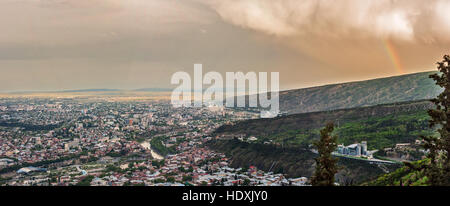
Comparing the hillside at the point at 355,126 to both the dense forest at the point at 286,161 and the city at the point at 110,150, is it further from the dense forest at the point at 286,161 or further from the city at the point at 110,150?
the city at the point at 110,150

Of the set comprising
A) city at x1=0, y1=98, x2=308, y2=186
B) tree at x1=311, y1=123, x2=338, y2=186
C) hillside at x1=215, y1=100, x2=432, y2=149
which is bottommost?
city at x1=0, y1=98, x2=308, y2=186

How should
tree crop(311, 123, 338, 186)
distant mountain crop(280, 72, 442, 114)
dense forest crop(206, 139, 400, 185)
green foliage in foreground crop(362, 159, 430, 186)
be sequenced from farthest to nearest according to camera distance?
distant mountain crop(280, 72, 442, 114) → dense forest crop(206, 139, 400, 185) → green foliage in foreground crop(362, 159, 430, 186) → tree crop(311, 123, 338, 186)

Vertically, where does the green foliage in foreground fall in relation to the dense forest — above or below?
above

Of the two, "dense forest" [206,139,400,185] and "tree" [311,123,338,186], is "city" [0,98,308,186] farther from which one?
"tree" [311,123,338,186]

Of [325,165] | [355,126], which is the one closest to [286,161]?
[355,126]

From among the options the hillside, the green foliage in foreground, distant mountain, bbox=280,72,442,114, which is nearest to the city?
the green foliage in foreground

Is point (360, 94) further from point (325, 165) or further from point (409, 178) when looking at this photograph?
point (325, 165)

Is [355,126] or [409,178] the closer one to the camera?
[409,178]
